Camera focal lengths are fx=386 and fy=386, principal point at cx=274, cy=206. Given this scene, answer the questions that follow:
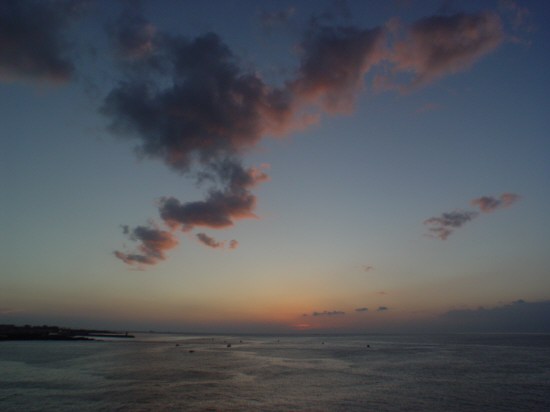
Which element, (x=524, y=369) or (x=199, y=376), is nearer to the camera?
(x=199, y=376)

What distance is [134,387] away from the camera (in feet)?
147

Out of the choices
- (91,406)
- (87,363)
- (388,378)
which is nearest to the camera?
(91,406)

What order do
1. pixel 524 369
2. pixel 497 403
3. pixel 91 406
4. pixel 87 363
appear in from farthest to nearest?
1. pixel 87 363
2. pixel 524 369
3. pixel 497 403
4. pixel 91 406

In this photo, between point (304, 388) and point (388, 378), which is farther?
point (388, 378)

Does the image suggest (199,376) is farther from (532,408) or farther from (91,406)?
(532,408)

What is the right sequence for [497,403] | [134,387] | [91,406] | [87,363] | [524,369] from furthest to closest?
1. [87,363]
2. [524,369]
3. [134,387]
4. [497,403]
5. [91,406]

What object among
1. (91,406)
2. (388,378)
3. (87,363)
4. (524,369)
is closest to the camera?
(91,406)

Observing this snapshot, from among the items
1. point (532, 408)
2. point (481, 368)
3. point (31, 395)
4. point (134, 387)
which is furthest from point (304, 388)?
point (481, 368)

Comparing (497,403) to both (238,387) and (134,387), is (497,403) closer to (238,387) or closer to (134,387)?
(238,387)

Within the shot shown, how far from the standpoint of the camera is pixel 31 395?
1532 inches

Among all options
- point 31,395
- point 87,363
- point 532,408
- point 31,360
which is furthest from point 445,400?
point 31,360

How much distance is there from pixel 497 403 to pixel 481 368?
105 ft

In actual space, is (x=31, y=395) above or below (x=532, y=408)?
above

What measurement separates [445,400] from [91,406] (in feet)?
112
